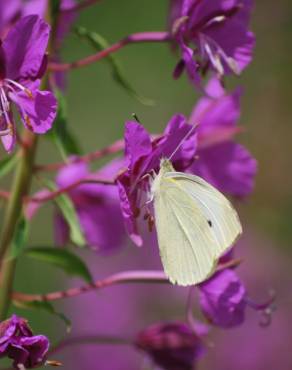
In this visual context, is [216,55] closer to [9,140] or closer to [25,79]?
[25,79]

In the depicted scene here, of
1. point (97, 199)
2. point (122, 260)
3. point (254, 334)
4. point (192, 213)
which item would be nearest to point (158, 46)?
point (122, 260)

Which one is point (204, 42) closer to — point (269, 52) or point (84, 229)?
point (84, 229)

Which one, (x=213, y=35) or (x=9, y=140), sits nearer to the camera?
(x=9, y=140)

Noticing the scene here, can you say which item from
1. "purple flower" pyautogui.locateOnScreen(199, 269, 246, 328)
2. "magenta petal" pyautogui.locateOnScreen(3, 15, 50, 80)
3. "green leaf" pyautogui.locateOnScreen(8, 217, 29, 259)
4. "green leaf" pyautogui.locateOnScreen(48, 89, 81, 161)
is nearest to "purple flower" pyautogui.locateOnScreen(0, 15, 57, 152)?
"magenta petal" pyautogui.locateOnScreen(3, 15, 50, 80)

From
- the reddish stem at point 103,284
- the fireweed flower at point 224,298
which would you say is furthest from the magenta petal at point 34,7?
the fireweed flower at point 224,298

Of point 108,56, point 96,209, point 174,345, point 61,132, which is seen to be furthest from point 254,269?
point 61,132

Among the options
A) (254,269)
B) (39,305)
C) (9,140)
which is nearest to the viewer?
(9,140)

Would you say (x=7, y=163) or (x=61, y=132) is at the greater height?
(x=61, y=132)
